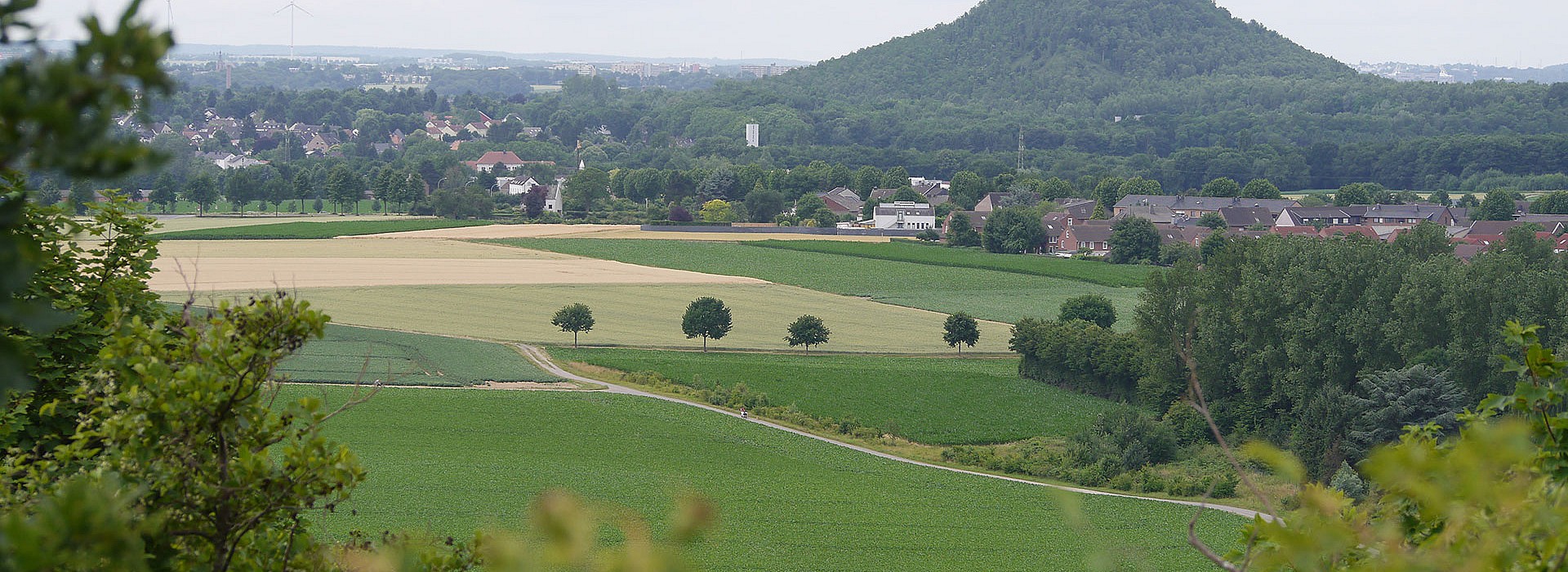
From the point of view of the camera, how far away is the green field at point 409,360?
43.7 metres

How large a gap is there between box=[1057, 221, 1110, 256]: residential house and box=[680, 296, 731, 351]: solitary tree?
40.1m

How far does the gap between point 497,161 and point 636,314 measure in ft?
365

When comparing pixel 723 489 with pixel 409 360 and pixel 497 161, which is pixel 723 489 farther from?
pixel 497 161

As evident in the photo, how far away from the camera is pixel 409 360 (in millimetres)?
47250

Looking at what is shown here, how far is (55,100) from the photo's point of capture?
265cm

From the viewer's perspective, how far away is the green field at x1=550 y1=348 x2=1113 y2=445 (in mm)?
41031

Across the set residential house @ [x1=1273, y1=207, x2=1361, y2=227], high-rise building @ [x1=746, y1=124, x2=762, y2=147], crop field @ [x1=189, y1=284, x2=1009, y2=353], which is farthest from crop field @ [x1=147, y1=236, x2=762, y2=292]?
high-rise building @ [x1=746, y1=124, x2=762, y2=147]

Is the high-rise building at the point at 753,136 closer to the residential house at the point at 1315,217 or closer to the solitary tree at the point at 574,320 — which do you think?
the residential house at the point at 1315,217

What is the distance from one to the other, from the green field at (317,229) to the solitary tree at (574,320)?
36.0 m

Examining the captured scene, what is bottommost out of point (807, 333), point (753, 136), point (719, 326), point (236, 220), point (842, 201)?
point (807, 333)

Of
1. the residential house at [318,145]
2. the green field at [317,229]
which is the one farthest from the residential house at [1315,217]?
the residential house at [318,145]

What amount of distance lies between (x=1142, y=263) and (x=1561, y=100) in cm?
13682

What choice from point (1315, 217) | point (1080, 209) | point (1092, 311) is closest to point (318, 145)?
point (1080, 209)

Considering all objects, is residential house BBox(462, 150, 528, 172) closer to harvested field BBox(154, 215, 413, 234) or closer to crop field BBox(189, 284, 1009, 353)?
harvested field BBox(154, 215, 413, 234)
